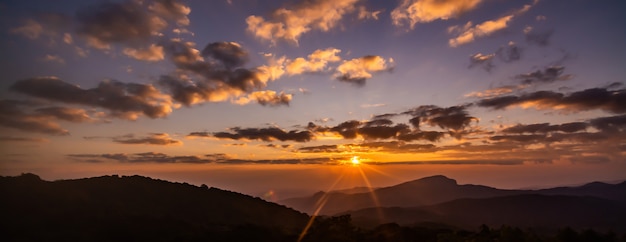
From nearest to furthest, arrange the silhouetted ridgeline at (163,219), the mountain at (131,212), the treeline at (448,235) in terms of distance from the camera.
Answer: the treeline at (448,235) → the silhouetted ridgeline at (163,219) → the mountain at (131,212)

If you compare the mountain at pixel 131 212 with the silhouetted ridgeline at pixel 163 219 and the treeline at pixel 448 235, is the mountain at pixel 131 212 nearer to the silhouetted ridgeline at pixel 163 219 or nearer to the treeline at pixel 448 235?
the silhouetted ridgeline at pixel 163 219

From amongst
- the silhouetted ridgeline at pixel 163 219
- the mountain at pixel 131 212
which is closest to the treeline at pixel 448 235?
the silhouetted ridgeline at pixel 163 219

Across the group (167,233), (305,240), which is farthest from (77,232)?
(305,240)

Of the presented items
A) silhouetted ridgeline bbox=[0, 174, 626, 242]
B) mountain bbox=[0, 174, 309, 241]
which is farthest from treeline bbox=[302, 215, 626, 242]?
mountain bbox=[0, 174, 309, 241]

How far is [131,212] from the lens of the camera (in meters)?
133

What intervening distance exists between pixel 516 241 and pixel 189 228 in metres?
95.2

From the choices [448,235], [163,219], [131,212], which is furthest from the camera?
[131,212]

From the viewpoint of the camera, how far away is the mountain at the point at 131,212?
328ft

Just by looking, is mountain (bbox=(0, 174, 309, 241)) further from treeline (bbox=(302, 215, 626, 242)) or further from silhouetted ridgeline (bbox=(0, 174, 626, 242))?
treeline (bbox=(302, 215, 626, 242))

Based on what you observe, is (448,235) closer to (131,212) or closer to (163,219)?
(163,219)

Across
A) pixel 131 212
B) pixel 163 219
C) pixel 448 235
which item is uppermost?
pixel 448 235

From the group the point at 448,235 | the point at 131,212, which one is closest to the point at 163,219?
the point at 131,212

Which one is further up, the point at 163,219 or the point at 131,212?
the point at 131,212

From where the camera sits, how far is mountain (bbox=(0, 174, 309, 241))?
10000cm
